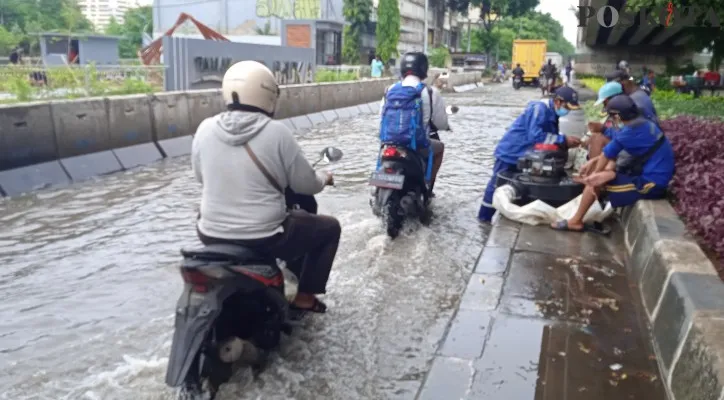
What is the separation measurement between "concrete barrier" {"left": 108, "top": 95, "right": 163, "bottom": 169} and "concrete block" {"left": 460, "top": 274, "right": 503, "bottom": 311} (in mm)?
6924

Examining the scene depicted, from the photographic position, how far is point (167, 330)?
4383 mm

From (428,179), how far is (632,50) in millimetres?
38643

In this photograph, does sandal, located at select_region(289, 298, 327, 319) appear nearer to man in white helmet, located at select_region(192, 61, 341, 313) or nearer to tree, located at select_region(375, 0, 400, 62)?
man in white helmet, located at select_region(192, 61, 341, 313)

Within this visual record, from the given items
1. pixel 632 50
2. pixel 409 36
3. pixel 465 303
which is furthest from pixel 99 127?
pixel 409 36

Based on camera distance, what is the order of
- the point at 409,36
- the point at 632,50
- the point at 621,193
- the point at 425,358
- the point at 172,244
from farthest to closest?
1. the point at 409,36
2. the point at 632,50
3. the point at 172,244
4. the point at 621,193
5. the point at 425,358

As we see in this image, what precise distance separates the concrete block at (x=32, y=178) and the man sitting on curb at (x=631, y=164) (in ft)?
22.0

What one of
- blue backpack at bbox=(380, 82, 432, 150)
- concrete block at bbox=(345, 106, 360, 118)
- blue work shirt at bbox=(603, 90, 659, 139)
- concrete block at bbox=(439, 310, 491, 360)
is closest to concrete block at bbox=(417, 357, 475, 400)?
concrete block at bbox=(439, 310, 491, 360)

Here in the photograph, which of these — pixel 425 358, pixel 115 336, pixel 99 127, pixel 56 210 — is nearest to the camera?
pixel 425 358

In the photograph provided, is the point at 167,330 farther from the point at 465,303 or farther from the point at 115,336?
the point at 465,303

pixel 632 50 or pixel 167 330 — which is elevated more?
pixel 632 50

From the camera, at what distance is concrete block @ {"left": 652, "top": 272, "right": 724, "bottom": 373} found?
11.2 feet

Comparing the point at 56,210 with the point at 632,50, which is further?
the point at 632,50

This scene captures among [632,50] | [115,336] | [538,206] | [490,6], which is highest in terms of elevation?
[490,6]

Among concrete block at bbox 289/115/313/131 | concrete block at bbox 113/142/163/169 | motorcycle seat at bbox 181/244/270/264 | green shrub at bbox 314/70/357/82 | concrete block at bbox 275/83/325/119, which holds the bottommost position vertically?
concrete block at bbox 113/142/163/169
